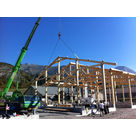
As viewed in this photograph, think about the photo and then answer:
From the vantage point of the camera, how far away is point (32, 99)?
48.6 feet

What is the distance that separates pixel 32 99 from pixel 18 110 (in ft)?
7.56

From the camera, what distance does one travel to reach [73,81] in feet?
78.2

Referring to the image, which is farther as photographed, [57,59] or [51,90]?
[51,90]

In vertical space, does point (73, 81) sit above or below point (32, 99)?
above

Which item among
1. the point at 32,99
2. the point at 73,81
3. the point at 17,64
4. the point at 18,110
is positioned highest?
the point at 17,64
